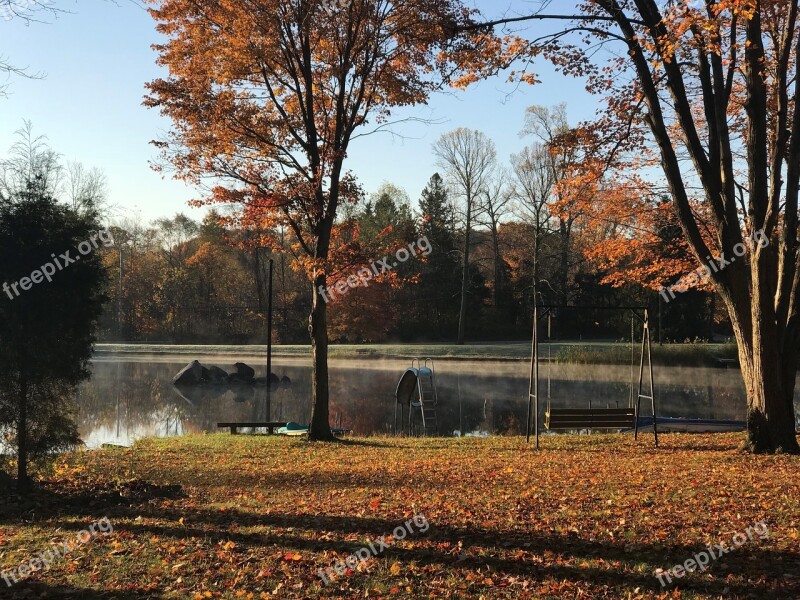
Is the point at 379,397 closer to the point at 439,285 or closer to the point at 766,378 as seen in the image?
the point at 766,378

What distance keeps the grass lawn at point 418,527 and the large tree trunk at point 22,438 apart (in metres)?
0.29

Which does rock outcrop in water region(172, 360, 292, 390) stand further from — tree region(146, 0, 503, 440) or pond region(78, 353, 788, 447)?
tree region(146, 0, 503, 440)

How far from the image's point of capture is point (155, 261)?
2213 inches

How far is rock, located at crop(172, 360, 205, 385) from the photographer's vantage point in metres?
27.2

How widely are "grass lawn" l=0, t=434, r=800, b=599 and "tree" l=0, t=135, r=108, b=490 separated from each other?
2.66ft

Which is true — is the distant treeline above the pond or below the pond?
above

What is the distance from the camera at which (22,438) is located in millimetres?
7281

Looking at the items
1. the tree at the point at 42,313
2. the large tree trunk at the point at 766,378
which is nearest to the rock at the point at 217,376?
the tree at the point at 42,313

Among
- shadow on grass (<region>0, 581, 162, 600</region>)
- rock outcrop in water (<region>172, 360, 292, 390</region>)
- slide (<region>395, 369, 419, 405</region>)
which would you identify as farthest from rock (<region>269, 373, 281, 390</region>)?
shadow on grass (<region>0, 581, 162, 600</region>)

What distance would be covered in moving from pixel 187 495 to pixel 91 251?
3.10 metres

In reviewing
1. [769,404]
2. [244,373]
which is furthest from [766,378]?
[244,373]

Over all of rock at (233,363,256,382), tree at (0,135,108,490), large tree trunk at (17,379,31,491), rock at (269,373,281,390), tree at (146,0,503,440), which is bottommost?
rock at (269,373,281,390)

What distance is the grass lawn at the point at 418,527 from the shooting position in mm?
4453

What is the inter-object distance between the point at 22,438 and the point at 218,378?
21796mm
